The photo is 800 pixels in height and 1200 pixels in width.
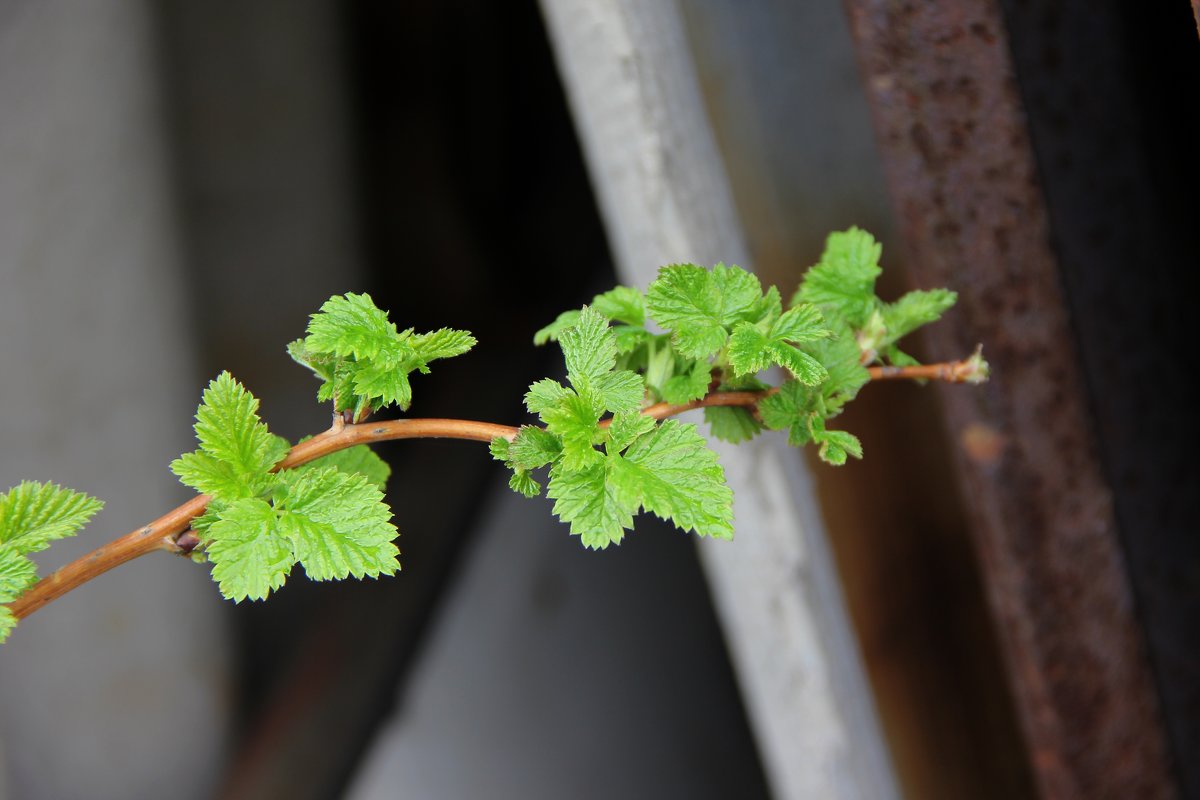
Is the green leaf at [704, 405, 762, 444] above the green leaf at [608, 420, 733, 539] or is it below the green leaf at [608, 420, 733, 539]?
below

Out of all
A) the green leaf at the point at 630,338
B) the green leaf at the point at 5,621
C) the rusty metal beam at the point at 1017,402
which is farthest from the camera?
the rusty metal beam at the point at 1017,402

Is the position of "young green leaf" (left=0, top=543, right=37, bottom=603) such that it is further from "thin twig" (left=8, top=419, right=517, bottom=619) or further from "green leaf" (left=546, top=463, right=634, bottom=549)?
"green leaf" (left=546, top=463, right=634, bottom=549)

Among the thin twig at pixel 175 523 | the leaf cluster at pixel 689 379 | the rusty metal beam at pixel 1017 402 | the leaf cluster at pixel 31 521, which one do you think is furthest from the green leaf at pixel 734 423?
the rusty metal beam at pixel 1017 402

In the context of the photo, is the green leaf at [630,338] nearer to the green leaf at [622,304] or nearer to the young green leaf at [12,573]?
the green leaf at [622,304]

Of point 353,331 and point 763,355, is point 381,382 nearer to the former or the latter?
point 353,331

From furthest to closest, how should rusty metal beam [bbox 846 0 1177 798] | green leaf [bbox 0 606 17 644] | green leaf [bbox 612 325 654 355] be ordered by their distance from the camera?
1. rusty metal beam [bbox 846 0 1177 798]
2. green leaf [bbox 612 325 654 355]
3. green leaf [bbox 0 606 17 644]

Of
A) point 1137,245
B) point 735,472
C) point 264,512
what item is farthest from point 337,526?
point 1137,245

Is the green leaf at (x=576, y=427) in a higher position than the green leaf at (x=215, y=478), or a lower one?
lower

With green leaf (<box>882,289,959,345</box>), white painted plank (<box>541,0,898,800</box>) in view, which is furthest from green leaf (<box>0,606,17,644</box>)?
white painted plank (<box>541,0,898,800</box>)
